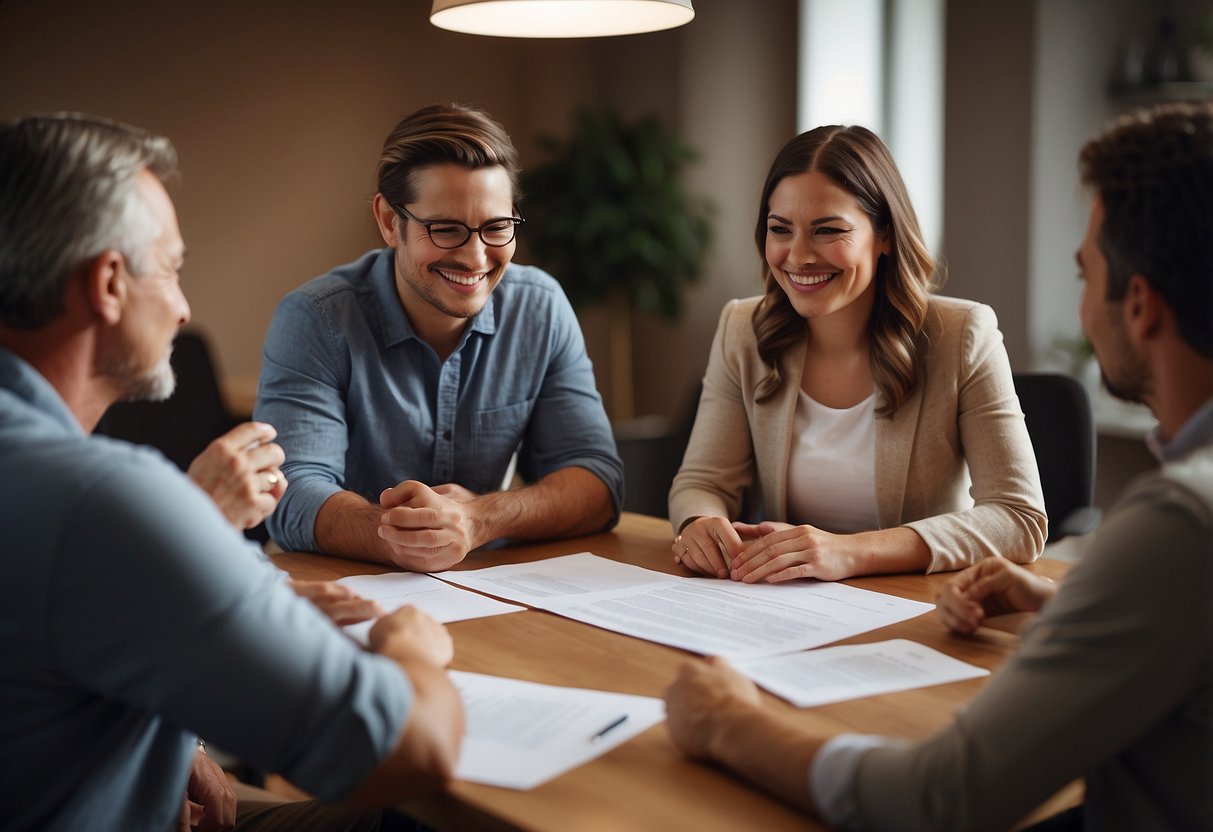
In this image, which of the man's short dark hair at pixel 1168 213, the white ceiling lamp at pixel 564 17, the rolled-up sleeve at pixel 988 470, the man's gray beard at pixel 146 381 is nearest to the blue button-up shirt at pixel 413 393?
the white ceiling lamp at pixel 564 17

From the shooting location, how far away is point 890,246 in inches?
82.3

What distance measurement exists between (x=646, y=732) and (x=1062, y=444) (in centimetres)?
153

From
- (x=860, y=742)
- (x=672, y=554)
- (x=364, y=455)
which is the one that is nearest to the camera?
(x=860, y=742)

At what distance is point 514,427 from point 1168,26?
328 cm

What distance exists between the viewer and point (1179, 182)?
99 centimetres

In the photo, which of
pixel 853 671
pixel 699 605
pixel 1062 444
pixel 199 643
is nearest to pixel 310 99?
pixel 1062 444

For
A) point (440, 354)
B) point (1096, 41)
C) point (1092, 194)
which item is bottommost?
point (440, 354)

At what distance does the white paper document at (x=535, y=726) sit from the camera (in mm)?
1092

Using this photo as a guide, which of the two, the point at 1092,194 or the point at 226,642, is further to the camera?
the point at 1092,194

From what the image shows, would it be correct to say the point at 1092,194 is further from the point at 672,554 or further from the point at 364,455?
the point at 364,455

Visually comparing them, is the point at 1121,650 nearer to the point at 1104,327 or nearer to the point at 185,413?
the point at 1104,327

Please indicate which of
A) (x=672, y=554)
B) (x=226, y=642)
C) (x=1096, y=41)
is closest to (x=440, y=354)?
(x=672, y=554)

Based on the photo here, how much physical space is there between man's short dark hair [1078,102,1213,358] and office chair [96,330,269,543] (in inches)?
116

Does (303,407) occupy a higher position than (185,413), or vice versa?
(303,407)
